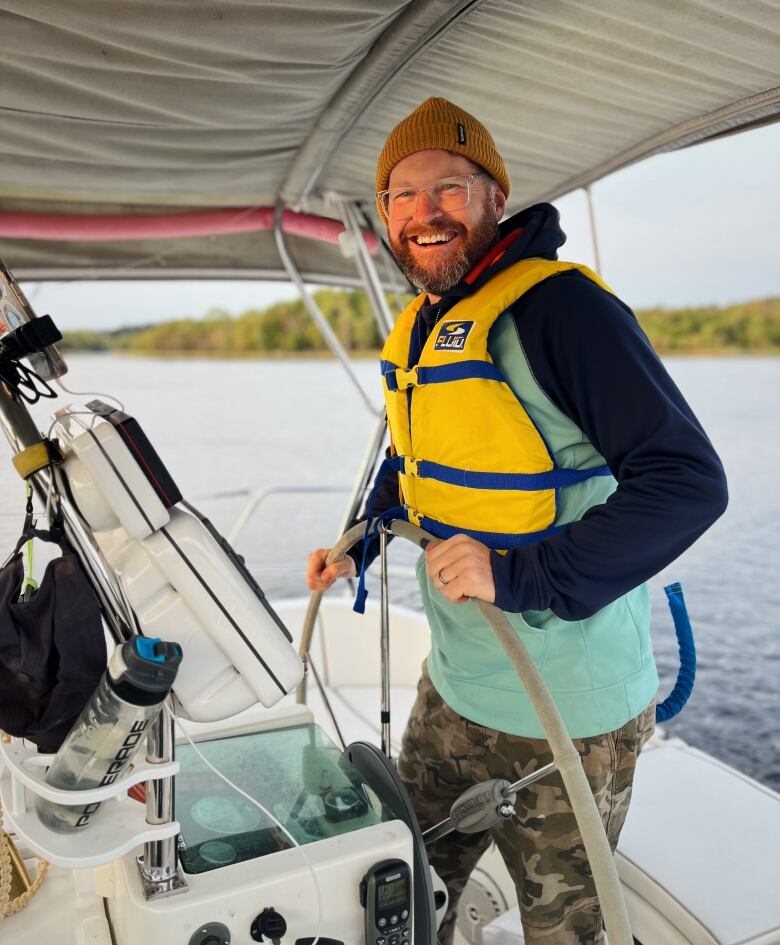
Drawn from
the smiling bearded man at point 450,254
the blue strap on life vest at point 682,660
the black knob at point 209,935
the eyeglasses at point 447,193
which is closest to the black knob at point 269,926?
the black knob at point 209,935

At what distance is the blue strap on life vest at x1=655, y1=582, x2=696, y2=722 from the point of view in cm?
143

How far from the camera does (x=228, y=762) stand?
1.42 metres

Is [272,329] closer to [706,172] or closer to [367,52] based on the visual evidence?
[706,172]

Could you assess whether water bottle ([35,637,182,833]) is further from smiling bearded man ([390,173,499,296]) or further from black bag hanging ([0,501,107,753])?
smiling bearded man ([390,173,499,296])

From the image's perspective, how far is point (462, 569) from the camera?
115cm

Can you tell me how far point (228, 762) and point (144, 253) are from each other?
1.70 metres

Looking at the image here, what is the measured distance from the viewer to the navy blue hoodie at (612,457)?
3.47ft

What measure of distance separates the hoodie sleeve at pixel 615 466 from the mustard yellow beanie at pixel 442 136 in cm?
38

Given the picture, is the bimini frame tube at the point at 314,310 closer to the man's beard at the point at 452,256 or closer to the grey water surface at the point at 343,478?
the grey water surface at the point at 343,478

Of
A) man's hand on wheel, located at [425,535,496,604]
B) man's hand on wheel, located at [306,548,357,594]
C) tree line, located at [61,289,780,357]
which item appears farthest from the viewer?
tree line, located at [61,289,780,357]

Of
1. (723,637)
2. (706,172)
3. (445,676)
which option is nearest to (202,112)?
(445,676)

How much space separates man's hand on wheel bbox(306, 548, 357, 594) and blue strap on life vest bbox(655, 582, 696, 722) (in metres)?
0.60

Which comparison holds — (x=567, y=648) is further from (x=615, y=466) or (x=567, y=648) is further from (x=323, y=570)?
(x=323, y=570)

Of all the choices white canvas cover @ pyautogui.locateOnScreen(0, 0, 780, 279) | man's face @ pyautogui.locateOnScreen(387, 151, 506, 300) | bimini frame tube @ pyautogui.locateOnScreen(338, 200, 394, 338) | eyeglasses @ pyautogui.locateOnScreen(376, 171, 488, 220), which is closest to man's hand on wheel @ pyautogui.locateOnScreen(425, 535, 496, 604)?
man's face @ pyautogui.locateOnScreen(387, 151, 506, 300)
